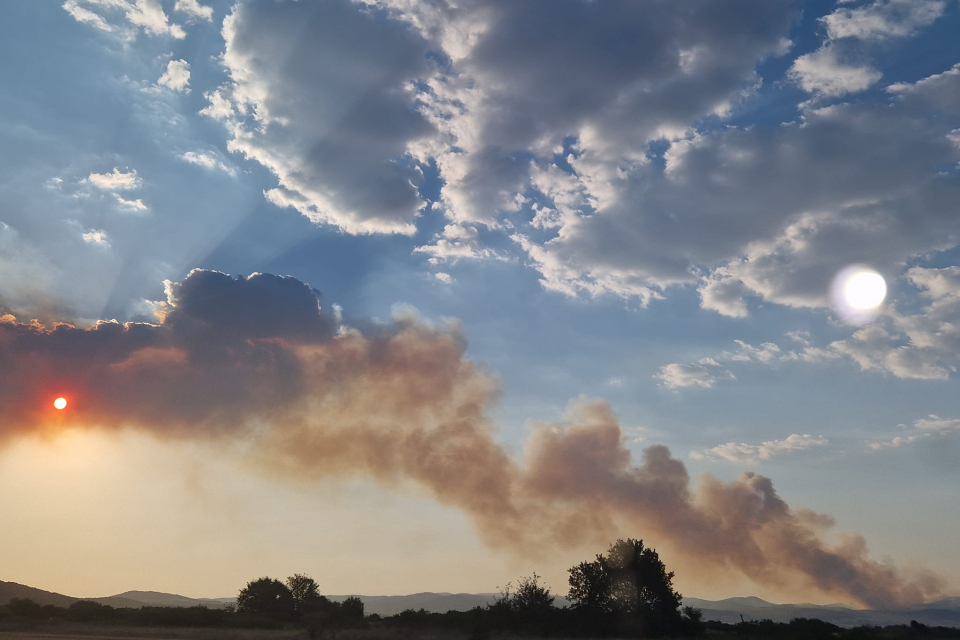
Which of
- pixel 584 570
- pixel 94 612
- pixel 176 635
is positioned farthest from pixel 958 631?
pixel 94 612

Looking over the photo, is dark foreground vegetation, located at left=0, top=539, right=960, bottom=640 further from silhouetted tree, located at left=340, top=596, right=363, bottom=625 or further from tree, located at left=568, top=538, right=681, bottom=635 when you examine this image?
silhouetted tree, located at left=340, top=596, right=363, bottom=625

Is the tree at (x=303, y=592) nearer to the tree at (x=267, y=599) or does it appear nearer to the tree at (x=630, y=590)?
the tree at (x=267, y=599)

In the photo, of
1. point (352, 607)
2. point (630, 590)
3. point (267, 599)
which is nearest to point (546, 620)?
point (630, 590)

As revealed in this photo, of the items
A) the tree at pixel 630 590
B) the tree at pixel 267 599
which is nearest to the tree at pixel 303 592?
the tree at pixel 267 599

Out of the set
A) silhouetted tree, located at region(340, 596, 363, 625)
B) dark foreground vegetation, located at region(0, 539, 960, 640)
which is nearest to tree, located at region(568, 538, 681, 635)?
dark foreground vegetation, located at region(0, 539, 960, 640)

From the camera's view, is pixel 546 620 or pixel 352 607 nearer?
pixel 546 620

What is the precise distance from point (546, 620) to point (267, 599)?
59517mm

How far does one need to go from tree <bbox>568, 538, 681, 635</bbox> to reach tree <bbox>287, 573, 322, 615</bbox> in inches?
2091

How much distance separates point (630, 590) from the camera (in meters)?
76.1

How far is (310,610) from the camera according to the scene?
103 meters

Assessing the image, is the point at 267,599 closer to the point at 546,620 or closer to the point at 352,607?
the point at 352,607

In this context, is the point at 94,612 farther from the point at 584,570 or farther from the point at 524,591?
the point at 584,570

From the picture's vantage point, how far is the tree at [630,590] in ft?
238

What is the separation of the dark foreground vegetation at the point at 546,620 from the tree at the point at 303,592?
1955 cm
